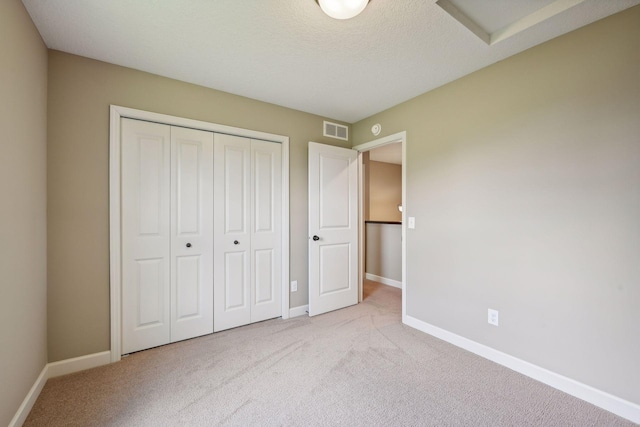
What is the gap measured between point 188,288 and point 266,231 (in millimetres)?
943

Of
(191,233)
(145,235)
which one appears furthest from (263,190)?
(145,235)

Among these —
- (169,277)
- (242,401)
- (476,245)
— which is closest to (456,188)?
(476,245)

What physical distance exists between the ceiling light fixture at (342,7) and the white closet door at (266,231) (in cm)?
157

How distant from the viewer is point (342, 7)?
58.7 inches

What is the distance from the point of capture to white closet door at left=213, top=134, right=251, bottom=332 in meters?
2.62

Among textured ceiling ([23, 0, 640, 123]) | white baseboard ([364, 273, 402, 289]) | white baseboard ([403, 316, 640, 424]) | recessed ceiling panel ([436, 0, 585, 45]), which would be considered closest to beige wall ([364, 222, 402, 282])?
white baseboard ([364, 273, 402, 289])

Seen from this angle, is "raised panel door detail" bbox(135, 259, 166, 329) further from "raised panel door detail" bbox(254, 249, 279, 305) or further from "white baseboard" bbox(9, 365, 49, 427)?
"raised panel door detail" bbox(254, 249, 279, 305)

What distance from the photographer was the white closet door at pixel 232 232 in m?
2.62

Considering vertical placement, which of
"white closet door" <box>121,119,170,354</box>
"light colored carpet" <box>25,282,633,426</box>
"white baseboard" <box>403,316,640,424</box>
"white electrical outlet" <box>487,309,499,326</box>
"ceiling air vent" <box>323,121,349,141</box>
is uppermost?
"ceiling air vent" <box>323,121,349,141</box>

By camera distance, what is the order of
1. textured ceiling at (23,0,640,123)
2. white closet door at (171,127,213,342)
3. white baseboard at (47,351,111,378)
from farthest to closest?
1. white closet door at (171,127,213,342)
2. white baseboard at (47,351,111,378)
3. textured ceiling at (23,0,640,123)

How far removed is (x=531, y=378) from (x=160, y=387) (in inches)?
105

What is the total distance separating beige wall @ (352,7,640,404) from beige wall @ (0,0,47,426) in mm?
3029

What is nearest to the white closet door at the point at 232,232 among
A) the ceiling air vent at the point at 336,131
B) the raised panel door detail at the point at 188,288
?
the raised panel door detail at the point at 188,288

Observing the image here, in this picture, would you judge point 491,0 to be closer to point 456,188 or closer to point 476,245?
point 456,188
